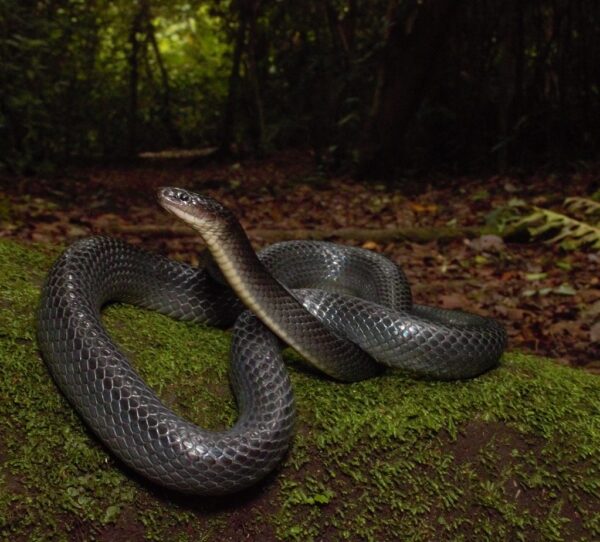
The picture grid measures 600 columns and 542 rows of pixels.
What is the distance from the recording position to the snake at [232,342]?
286 cm

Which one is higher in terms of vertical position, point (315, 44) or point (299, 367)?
point (315, 44)

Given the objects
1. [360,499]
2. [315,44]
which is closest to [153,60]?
[315,44]

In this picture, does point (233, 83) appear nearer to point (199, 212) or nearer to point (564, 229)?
point (564, 229)

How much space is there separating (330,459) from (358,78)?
10453mm

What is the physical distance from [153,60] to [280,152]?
170 inches

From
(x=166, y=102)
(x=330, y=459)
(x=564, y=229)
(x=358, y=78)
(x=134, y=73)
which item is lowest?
(x=564, y=229)

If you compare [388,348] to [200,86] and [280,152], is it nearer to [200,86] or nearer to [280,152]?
[280,152]

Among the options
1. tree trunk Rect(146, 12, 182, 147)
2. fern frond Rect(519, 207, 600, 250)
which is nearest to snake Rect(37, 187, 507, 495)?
fern frond Rect(519, 207, 600, 250)

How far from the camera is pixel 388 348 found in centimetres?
377

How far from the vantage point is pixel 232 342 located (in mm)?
3504

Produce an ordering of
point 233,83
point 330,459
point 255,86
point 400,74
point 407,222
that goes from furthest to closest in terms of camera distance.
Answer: point 233,83, point 255,86, point 400,74, point 407,222, point 330,459

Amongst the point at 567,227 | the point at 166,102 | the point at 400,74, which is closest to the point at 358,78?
the point at 400,74

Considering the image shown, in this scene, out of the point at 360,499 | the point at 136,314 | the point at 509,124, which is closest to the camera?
the point at 360,499

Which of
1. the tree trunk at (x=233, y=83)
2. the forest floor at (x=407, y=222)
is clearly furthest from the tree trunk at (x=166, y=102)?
the forest floor at (x=407, y=222)
